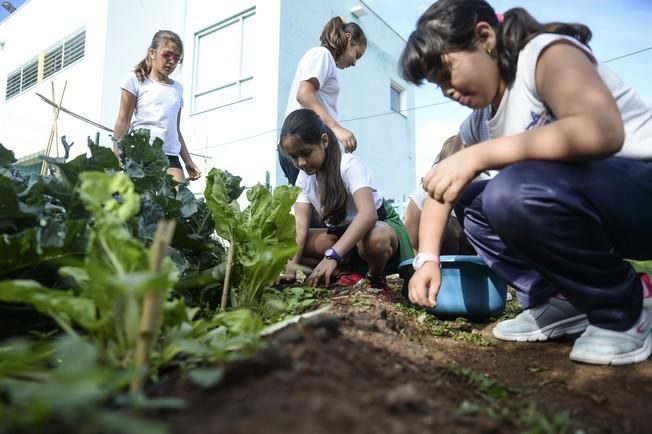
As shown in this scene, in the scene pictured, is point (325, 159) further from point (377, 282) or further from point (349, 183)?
point (377, 282)

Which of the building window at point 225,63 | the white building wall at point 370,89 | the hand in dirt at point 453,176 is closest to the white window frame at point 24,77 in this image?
the building window at point 225,63

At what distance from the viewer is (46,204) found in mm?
1343

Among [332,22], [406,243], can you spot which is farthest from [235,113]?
[406,243]

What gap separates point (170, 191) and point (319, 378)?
120cm

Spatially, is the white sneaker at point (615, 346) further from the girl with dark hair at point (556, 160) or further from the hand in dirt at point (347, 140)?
the hand in dirt at point (347, 140)

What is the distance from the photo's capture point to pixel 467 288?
6.25ft

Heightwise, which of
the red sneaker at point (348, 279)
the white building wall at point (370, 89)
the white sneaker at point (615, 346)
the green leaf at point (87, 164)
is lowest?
the white sneaker at point (615, 346)

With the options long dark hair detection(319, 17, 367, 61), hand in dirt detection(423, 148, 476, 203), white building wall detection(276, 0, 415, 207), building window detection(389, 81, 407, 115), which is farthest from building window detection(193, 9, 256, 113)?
hand in dirt detection(423, 148, 476, 203)

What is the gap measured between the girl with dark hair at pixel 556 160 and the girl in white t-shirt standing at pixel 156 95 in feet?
7.03

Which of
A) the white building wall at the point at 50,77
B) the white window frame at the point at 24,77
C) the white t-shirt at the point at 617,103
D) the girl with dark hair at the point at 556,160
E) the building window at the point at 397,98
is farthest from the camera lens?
the white window frame at the point at 24,77

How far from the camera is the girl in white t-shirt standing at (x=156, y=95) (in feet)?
10.0

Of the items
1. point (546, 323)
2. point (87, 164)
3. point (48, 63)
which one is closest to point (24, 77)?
point (48, 63)

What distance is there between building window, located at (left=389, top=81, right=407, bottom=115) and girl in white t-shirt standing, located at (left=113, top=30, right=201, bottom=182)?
802cm

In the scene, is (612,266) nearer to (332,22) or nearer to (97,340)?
(97,340)
